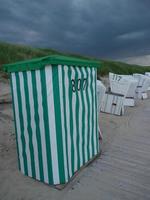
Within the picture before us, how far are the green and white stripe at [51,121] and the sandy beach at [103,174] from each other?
7.1 inches

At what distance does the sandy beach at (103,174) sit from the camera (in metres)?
2.62

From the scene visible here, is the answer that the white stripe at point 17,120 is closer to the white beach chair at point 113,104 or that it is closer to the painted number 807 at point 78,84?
the painted number 807 at point 78,84

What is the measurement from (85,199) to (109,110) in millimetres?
4641

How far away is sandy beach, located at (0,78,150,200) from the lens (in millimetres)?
2622

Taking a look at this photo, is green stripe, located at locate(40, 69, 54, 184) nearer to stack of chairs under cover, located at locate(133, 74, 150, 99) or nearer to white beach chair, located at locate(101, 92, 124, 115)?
white beach chair, located at locate(101, 92, 124, 115)

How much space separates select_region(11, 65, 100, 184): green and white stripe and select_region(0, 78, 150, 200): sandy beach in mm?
180

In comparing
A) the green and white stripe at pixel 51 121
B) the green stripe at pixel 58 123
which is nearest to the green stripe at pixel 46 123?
the green and white stripe at pixel 51 121

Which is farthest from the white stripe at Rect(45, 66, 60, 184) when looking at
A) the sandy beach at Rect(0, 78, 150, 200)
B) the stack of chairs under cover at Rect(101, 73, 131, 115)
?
the stack of chairs under cover at Rect(101, 73, 131, 115)

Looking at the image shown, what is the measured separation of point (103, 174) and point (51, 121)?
1.25m

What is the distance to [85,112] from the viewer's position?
3225mm

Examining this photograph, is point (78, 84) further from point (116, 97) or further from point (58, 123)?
point (116, 97)

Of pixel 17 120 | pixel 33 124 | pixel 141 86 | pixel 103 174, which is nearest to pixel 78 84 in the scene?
pixel 33 124

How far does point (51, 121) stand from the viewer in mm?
2535

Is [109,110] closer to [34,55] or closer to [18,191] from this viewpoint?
[18,191]
